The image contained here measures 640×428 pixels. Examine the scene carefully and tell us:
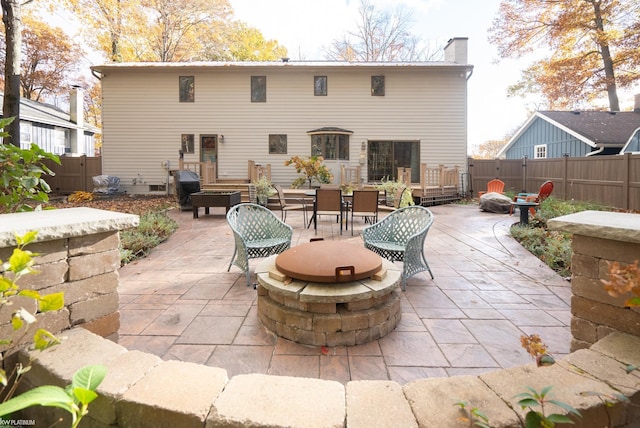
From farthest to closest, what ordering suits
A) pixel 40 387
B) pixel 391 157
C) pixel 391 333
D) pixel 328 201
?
pixel 391 157 < pixel 328 201 < pixel 391 333 < pixel 40 387

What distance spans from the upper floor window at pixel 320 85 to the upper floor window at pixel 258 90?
2.10 meters

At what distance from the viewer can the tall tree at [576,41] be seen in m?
16.1

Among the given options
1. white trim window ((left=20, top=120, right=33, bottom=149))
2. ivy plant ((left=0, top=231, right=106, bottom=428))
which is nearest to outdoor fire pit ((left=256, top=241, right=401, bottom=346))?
ivy plant ((left=0, top=231, right=106, bottom=428))

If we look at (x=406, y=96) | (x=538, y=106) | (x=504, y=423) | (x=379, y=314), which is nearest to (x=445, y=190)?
(x=406, y=96)

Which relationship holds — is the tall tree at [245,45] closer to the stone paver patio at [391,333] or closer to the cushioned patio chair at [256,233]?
the stone paver patio at [391,333]

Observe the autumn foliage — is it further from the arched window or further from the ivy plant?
the arched window

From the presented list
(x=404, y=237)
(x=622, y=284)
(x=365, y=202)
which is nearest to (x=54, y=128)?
(x=365, y=202)

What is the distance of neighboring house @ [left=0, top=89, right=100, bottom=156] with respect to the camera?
54.6 feet

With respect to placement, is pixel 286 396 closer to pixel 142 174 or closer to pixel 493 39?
pixel 142 174

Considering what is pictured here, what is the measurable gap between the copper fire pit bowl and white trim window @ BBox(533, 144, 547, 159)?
64.8 feet

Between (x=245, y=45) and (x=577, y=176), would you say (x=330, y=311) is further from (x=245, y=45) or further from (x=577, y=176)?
(x=245, y=45)

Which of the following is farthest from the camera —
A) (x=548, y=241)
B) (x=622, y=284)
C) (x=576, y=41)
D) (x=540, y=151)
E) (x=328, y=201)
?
(x=540, y=151)

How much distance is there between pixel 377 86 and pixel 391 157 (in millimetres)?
3009

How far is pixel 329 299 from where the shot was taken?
234 centimetres
